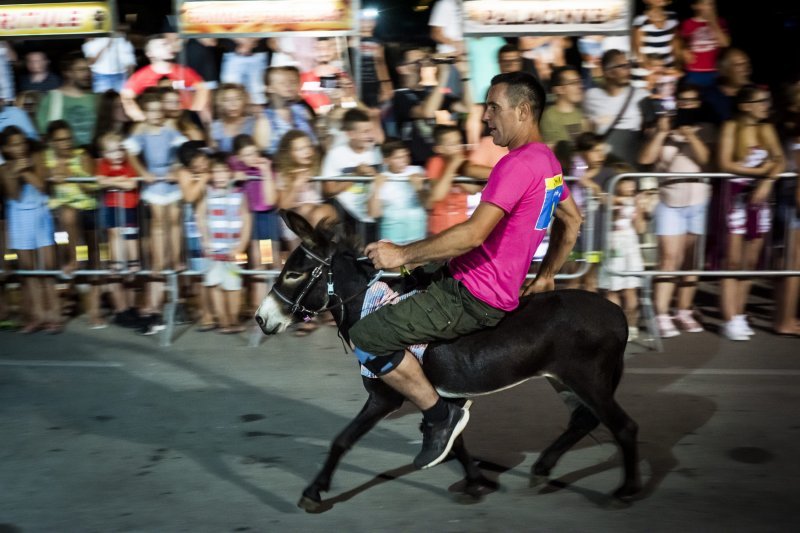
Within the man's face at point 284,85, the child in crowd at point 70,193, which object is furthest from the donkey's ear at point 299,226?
the man's face at point 284,85

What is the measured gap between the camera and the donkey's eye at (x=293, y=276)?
4.91 m

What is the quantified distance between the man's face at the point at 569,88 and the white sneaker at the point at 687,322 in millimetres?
2256

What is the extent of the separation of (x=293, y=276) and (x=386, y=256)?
69 cm

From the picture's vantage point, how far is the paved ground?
4965 millimetres

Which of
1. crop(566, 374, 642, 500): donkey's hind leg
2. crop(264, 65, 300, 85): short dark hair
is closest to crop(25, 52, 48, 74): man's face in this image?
crop(264, 65, 300, 85): short dark hair

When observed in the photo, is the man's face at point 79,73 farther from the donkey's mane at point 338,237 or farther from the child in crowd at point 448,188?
the donkey's mane at point 338,237

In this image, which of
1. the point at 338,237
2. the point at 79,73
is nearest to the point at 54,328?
the point at 79,73

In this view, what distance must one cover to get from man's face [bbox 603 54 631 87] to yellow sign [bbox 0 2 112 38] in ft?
18.0

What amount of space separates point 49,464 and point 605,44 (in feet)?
24.1

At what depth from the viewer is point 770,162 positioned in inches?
319

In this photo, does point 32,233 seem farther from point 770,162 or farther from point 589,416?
point 770,162

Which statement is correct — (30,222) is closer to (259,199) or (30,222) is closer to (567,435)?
(259,199)

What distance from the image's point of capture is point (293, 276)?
4910 millimetres

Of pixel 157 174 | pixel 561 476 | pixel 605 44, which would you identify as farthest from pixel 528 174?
pixel 605 44
